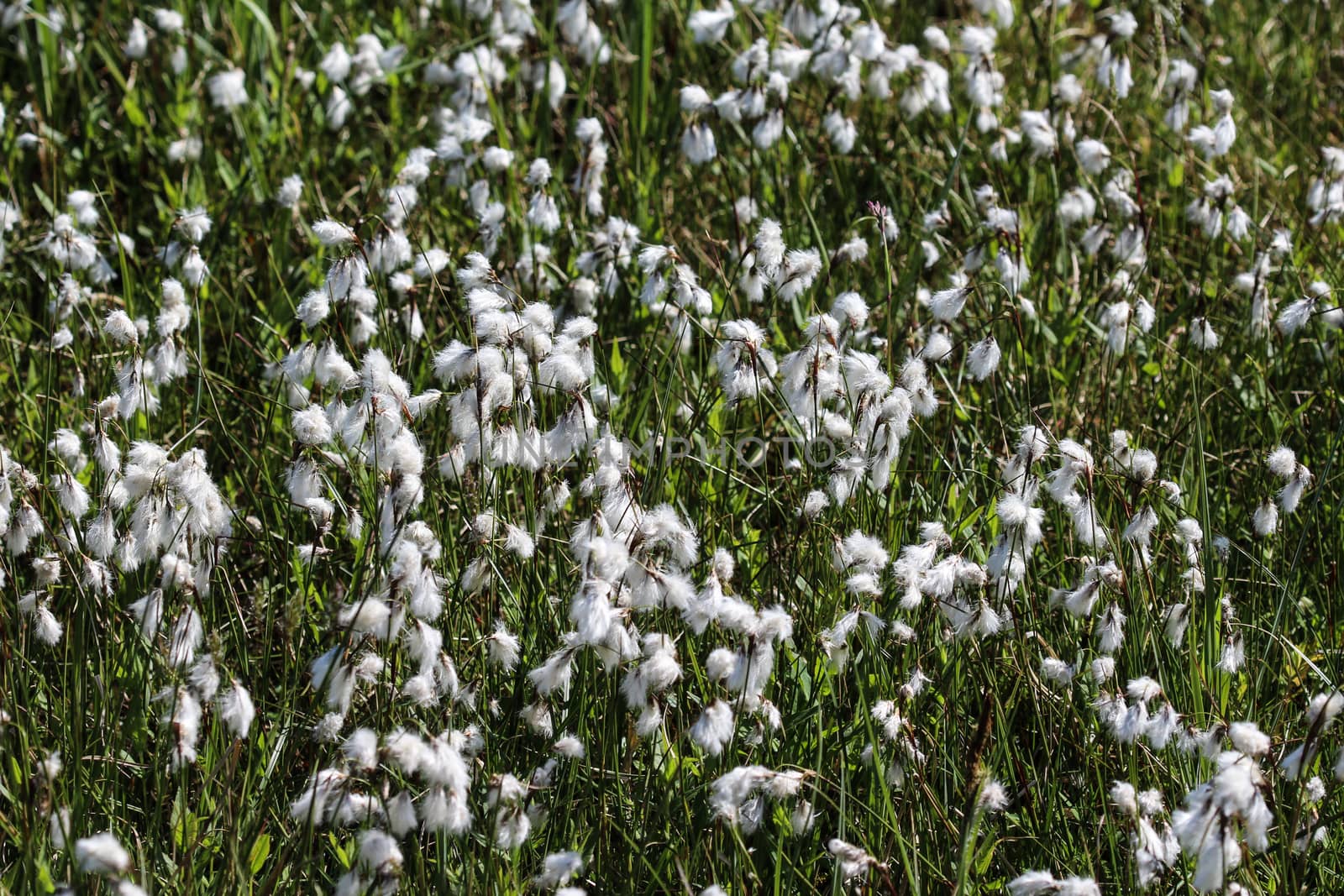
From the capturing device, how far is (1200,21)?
5.88 meters

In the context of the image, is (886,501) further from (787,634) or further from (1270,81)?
(1270,81)

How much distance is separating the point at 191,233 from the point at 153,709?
1.33 m

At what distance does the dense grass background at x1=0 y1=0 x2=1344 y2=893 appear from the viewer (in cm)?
238

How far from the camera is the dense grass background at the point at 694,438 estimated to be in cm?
238

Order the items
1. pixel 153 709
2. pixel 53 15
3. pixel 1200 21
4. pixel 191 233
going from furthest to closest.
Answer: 1. pixel 1200 21
2. pixel 53 15
3. pixel 191 233
4. pixel 153 709

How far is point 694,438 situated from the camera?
3.34m

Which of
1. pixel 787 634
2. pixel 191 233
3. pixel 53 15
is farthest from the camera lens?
pixel 53 15

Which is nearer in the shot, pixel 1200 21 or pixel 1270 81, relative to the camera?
pixel 1270 81

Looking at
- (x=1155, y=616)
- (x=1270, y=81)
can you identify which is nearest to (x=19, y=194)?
(x=1155, y=616)

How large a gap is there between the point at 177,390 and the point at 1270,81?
4003mm

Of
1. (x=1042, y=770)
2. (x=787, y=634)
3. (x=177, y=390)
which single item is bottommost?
(x=1042, y=770)

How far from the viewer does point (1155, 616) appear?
8.68 feet

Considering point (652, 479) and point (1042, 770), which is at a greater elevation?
point (652, 479)

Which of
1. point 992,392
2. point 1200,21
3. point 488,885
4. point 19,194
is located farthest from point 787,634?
point 1200,21
